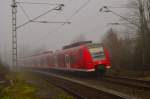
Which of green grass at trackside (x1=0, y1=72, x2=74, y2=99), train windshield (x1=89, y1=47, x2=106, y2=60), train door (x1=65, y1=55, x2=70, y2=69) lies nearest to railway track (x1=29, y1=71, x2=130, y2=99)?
green grass at trackside (x1=0, y1=72, x2=74, y2=99)

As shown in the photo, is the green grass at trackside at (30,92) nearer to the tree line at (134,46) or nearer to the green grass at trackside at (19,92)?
the green grass at trackside at (19,92)

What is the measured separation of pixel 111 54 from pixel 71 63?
15763 millimetres

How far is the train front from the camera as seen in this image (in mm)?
24141

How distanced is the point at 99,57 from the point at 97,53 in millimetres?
361

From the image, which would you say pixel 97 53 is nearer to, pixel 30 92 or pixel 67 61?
pixel 67 61

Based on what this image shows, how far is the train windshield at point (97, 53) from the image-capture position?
2437 centimetres

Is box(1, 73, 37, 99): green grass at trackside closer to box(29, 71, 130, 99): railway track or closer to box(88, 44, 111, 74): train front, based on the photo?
box(29, 71, 130, 99): railway track

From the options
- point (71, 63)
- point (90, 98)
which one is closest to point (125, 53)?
point (71, 63)

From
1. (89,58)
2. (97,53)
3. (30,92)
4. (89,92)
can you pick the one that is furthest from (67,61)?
(89,92)

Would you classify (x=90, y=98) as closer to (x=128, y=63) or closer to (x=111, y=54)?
(x=128, y=63)

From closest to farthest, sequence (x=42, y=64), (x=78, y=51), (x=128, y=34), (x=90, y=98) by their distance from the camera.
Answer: (x=90, y=98) → (x=78, y=51) → (x=128, y=34) → (x=42, y=64)

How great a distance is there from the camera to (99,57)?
80.7 feet

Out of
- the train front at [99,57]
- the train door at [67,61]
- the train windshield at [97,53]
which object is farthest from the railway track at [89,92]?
the train door at [67,61]

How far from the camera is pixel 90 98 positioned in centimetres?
1259
